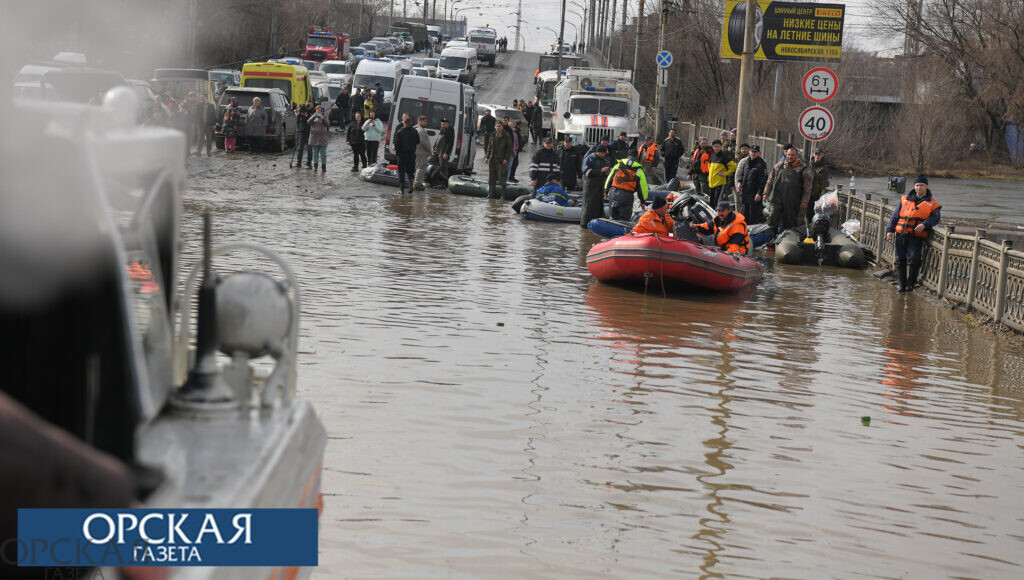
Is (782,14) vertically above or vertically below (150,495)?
above

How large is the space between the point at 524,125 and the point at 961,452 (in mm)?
40062

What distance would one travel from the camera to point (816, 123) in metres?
22.2

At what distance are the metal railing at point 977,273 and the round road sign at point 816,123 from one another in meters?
1.90

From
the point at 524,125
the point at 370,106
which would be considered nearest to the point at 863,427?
the point at 370,106

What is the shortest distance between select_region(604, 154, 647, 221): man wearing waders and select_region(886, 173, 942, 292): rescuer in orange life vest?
17.1 feet

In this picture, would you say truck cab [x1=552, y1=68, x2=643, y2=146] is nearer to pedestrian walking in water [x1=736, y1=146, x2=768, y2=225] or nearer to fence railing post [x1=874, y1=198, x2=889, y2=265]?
pedestrian walking in water [x1=736, y1=146, x2=768, y2=225]

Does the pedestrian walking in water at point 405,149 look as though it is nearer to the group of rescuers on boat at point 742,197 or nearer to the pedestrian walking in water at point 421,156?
the pedestrian walking in water at point 421,156

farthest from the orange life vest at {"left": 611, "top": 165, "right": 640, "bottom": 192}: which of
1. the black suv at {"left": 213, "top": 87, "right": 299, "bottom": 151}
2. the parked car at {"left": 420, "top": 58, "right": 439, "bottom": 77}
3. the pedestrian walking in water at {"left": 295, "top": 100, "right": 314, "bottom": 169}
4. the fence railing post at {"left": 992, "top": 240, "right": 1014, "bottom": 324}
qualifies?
the parked car at {"left": 420, "top": 58, "right": 439, "bottom": 77}

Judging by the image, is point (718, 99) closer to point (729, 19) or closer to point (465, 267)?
point (729, 19)

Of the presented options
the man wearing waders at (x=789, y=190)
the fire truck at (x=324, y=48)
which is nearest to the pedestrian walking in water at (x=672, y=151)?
the man wearing waders at (x=789, y=190)

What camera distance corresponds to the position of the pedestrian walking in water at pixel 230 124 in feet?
114

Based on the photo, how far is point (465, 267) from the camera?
58.0 feet

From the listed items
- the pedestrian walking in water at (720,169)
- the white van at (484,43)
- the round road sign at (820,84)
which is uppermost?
the white van at (484,43)

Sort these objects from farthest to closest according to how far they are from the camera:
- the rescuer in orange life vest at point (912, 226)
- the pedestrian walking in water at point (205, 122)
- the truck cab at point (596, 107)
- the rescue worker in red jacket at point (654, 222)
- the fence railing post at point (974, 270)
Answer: the truck cab at point (596, 107) → the pedestrian walking in water at point (205, 122) → the rescuer in orange life vest at point (912, 226) → the rescue worker in red jacket at point (654, 222) → the fence railing post at point (974, 270)
